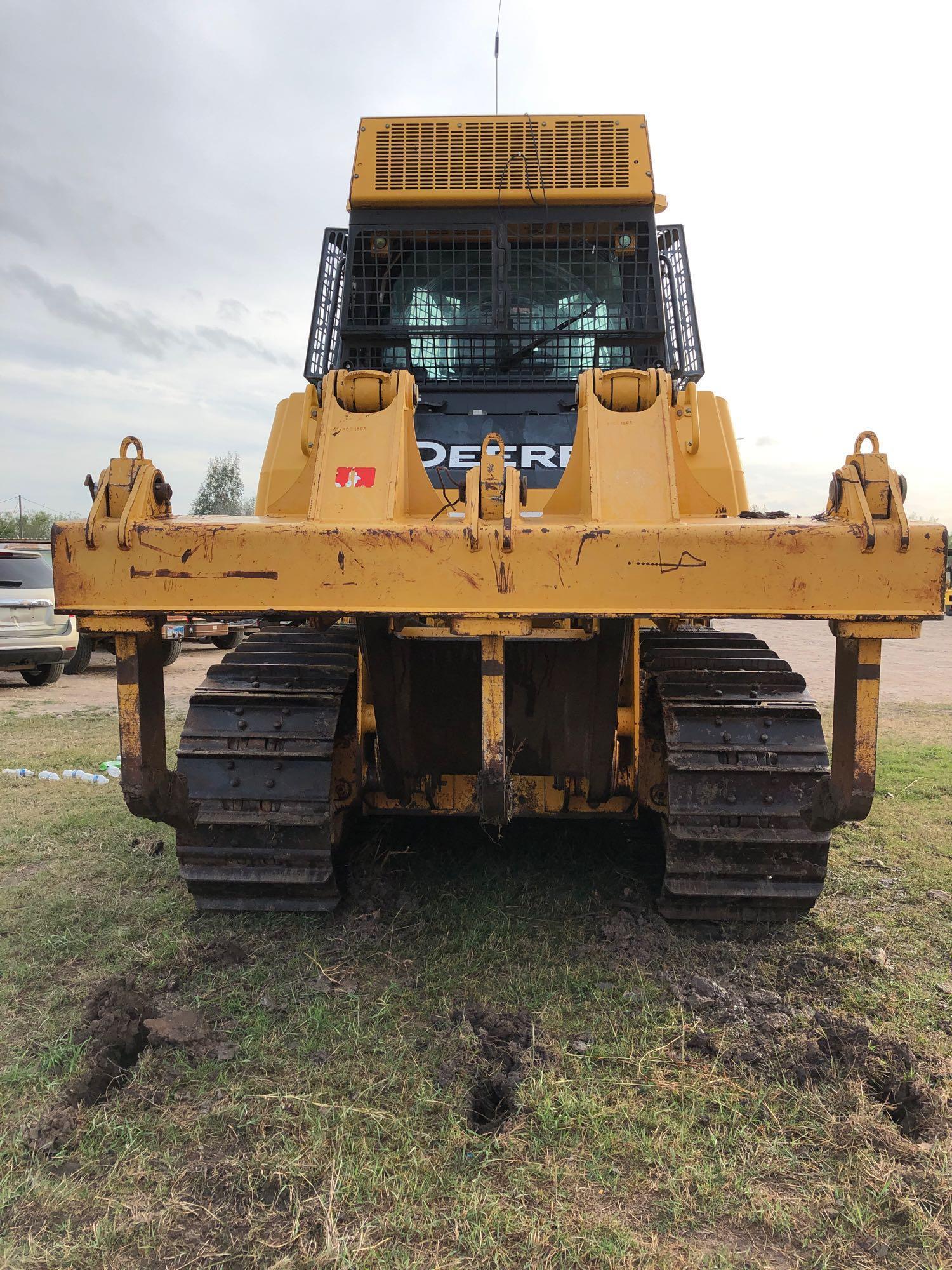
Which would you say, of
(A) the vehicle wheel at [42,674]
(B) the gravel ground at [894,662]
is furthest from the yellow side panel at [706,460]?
(A) the vehicle wheel at [42,674]

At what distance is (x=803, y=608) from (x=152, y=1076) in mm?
2219

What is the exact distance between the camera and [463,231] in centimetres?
473

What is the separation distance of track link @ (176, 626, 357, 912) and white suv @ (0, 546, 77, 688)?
791 centimetres

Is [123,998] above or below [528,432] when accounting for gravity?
below

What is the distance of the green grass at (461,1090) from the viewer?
1.86m

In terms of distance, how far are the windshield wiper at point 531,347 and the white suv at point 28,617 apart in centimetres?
758

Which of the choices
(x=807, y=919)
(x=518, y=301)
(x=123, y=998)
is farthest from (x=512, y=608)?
(x=518, y=301)

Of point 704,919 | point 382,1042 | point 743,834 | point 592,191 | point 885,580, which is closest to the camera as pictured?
point 885,580

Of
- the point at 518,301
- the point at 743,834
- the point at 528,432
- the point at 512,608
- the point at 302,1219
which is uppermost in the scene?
the point at 518,301

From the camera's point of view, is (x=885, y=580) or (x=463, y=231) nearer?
(x=885, y=580)

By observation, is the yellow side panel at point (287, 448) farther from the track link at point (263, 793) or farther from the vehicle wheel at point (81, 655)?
the vehicle wheel at point (81, 655)

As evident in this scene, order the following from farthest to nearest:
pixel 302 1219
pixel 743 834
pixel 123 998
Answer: pixel 743 834
pixel 123 998
pixel 302 1219

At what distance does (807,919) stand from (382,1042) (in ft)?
5.91

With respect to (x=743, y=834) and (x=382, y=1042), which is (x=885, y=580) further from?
(x=382, y=1042)
